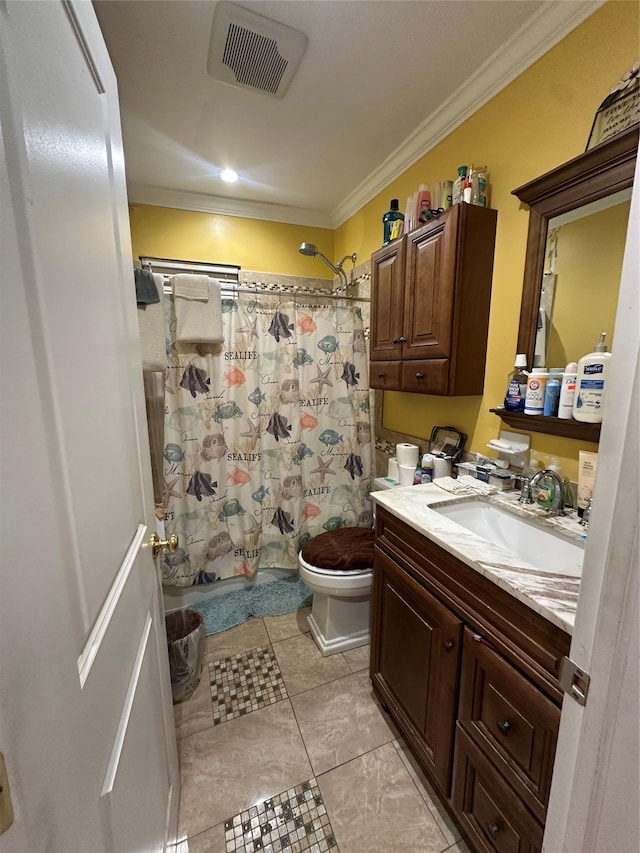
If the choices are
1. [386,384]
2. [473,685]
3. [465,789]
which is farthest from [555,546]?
[386,384]

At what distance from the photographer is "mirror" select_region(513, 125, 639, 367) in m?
1.02

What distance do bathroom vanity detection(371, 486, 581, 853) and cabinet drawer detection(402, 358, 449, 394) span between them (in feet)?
1.51

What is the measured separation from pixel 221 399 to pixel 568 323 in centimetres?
165

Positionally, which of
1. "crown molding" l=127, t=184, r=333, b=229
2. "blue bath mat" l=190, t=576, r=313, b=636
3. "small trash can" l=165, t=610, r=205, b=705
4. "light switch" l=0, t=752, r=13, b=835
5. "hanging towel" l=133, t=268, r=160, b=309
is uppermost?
"crown molding" l=127, t=184, r=333, b=229

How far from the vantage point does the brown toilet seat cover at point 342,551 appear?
5.27 ft

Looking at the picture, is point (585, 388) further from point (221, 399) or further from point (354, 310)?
point (221, 399)

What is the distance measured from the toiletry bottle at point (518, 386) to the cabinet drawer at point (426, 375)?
236 millimetres

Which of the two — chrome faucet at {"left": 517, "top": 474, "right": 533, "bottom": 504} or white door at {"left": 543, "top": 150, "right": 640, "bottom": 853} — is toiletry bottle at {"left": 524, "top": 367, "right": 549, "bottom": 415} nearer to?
chrome faucet at {"left": 517, "top": 474, "right": 533, "bottom": 504}

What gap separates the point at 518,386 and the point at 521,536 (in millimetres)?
538

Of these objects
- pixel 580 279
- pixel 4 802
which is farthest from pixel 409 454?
pixel 4 802

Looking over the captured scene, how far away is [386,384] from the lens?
5.72ft

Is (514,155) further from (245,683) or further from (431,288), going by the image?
(245,683)

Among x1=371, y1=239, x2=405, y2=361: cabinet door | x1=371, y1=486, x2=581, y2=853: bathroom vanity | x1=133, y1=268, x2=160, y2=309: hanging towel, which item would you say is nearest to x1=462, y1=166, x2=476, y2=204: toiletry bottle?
x1=371, y1=239, x2=405, y2=361: cabinet door

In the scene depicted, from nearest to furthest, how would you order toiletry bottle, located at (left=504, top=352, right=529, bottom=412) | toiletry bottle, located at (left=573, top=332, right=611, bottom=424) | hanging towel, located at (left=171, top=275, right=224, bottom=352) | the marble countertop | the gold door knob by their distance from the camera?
the marble countertop, the gold door knob, toiletry bottle, located at (left=573, top=332, right=611, bottom=424), toiletry bottle, located at (left=504, top=352, right=529, bottom=412), hanging towel, located at (left=171, top=275, right=224, bottom=352)
